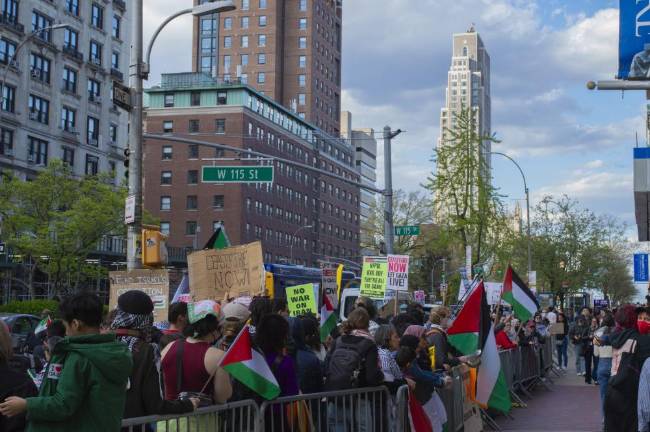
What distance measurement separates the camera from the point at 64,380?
477cm

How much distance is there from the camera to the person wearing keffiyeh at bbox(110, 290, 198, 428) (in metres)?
5.62

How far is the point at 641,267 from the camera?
28844 mm

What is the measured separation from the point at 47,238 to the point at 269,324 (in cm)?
4235

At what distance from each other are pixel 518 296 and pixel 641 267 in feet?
50.9

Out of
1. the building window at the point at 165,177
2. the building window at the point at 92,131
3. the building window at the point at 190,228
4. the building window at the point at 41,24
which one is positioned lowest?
the building window at the point at 190,228

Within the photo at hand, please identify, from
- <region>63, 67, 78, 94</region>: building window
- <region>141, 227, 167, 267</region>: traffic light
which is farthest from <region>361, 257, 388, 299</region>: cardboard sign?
<region>63, 67, 78, 94</region>: building window

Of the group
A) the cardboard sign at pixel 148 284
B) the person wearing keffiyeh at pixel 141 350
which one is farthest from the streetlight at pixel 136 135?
the person wearing keffiyeh at pixel 141 350

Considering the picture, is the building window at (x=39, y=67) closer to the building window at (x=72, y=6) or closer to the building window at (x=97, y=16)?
the building window at (x=72, y=6)

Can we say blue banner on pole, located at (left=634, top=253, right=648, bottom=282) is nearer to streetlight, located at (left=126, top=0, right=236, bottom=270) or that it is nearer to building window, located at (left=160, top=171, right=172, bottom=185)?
streetlight, located at (left=126, top=0, right=236, bottom=270)

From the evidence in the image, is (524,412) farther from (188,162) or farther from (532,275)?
(188,162)

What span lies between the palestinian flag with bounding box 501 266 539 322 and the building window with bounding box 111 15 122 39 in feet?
190

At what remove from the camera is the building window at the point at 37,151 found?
5747 centimetres

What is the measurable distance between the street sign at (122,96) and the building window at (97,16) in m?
52.3

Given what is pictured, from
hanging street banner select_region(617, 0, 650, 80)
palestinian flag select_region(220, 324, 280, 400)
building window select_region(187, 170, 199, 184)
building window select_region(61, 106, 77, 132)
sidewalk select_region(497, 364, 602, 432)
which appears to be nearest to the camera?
palestinian flag select_region(220, 324, 280, 400)
